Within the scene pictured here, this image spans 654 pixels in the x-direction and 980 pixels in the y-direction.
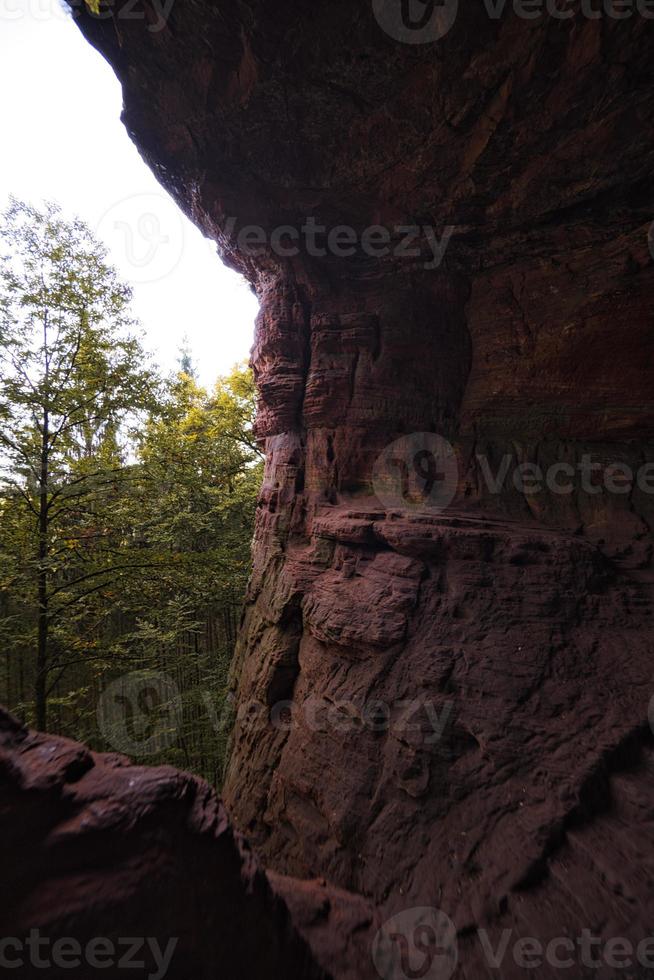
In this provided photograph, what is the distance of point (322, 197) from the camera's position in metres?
4.99

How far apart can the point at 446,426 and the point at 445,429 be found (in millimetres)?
49

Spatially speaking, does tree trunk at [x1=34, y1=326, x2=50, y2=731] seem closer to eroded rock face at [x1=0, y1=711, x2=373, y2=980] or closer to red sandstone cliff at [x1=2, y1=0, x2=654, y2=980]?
red sandstone cliff at [x1=2, y1=0, x2=654, y2=980]

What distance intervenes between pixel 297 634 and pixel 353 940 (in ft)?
9.24

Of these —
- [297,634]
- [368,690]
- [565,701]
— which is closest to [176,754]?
[297,634]

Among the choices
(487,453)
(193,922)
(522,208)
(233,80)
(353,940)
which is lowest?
(353,940)

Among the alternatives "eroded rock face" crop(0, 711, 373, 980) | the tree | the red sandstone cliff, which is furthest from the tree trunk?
"eroded rock face" crop(0, 711, 373, 980)

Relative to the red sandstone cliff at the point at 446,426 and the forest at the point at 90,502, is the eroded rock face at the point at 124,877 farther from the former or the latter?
the forest at the point at 90,502

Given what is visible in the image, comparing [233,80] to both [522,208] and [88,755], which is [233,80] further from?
[88,755]

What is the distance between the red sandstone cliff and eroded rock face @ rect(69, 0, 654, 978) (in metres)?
0.02

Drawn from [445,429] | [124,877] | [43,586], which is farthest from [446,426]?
[43,586]

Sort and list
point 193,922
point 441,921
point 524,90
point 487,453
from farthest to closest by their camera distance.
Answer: point 487,453 → point 524,90 → point 441,921 → point 193,922

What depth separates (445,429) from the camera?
5672 millimetres

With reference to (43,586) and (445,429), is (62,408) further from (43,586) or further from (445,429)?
(445,429)

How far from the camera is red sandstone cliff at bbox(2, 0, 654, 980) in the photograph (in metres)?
3.17
